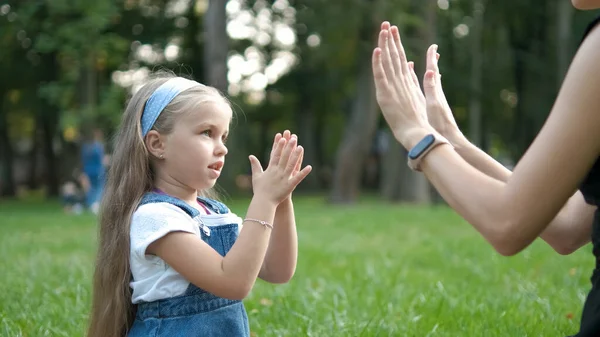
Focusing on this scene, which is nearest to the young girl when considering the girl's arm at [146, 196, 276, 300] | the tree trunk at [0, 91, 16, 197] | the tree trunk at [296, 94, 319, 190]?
the girl's arm at [146, 196, 276, 300]

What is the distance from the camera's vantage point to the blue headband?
2.53m

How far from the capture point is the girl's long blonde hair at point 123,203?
251 centimetres

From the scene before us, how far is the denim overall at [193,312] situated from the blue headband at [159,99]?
242 millimetres

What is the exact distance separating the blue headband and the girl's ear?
2 cm

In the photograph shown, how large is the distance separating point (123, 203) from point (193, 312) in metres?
0.44

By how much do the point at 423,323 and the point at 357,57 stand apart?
60.9 ft

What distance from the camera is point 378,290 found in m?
5.10

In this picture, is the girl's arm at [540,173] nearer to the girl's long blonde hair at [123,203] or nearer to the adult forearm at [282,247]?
the adult forearm at [282,247]

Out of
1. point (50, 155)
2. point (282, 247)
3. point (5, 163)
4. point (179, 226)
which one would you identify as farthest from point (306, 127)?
point (179, 226)

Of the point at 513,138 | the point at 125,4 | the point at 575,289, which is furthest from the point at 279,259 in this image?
the point at 513,138

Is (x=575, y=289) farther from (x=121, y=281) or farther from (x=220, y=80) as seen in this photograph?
(x=220, y=80)

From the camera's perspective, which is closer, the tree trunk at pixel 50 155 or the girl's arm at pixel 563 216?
the girl's arm at pixel 563 216

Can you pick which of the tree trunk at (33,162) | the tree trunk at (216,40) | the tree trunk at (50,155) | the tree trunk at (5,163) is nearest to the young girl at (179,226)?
the tree trunk at (216,40)

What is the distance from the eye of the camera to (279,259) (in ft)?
8.80
